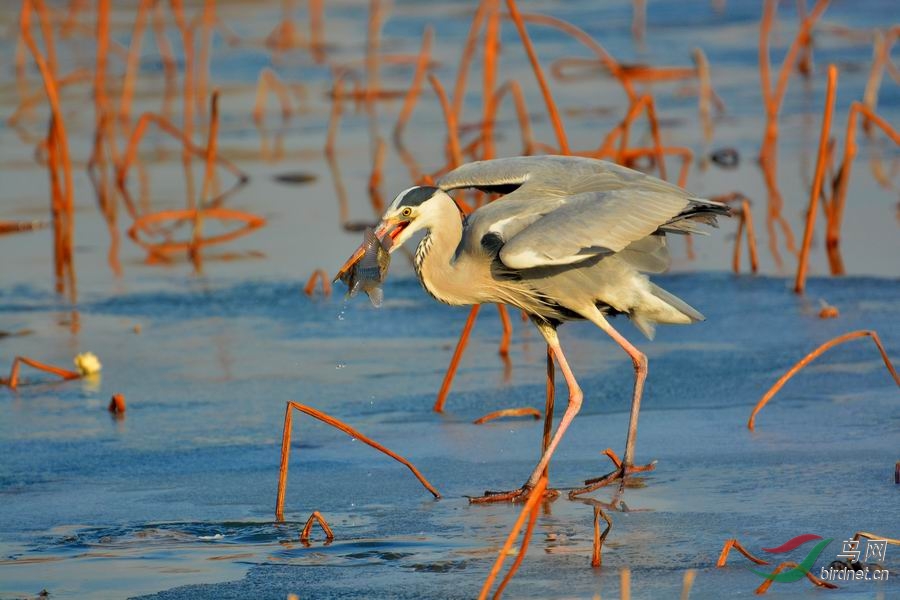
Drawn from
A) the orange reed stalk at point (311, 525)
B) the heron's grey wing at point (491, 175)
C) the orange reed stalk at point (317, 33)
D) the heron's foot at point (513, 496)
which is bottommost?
the heron's foot at point (513, 496)

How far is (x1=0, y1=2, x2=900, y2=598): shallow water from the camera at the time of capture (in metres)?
4.79

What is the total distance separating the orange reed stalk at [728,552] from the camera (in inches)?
171

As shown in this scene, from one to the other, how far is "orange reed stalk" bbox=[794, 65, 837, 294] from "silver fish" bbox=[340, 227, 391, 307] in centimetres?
294

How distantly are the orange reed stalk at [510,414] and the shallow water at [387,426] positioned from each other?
0.06 m

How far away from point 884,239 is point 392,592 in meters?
5.87

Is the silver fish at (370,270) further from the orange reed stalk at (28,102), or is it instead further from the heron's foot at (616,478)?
the orange reed stalk at (28,102)

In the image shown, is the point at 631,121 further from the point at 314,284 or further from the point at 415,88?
the point at 415,88

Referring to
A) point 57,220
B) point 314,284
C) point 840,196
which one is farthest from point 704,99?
point 57,220

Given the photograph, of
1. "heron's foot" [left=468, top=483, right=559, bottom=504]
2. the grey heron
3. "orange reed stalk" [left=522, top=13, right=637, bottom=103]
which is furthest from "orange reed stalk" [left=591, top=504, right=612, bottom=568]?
"orange reed stalk" [left=522, top=13, right=637, bottom=103]

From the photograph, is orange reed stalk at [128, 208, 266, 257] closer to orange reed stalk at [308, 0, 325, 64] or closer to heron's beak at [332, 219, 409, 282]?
heron's beak at [332, 219, 409, 282]

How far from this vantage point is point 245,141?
545 inches

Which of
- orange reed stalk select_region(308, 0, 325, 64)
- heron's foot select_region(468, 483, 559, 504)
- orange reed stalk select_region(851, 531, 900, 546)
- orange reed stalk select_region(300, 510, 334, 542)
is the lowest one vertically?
heron's foot select_region(468, 483, 559, 504)

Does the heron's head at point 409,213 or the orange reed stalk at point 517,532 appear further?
the heron's head at point 409,213

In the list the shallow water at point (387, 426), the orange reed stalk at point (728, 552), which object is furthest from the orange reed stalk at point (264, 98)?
the orange reed stalk at point (728, 552)
